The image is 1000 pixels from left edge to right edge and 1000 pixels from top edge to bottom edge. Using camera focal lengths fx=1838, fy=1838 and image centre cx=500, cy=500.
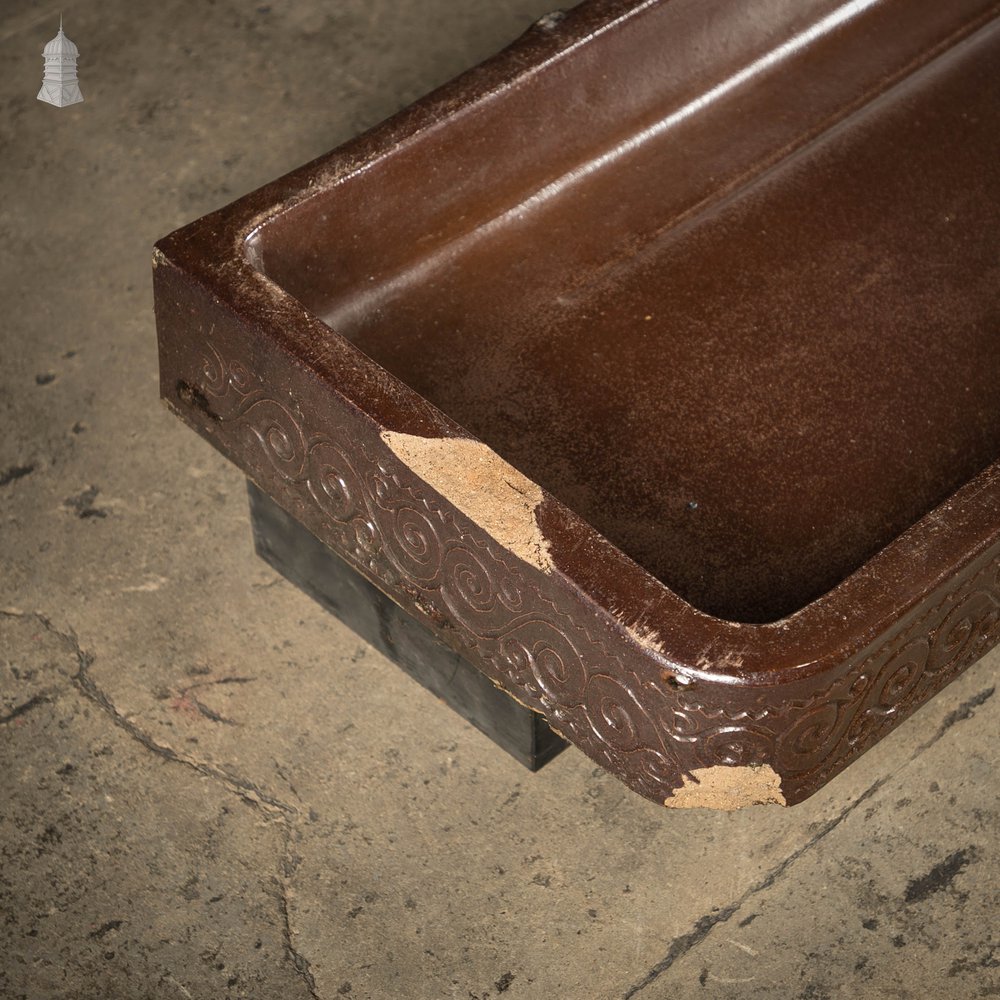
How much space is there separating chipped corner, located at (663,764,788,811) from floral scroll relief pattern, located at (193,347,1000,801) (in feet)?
0.05

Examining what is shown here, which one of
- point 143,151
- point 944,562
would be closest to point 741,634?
point 944,562

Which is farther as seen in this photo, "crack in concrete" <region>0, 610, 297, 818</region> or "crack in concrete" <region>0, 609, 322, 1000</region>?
"crack in concrete" <region>0, 610, 297, 818</region>

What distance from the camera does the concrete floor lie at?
261 cm

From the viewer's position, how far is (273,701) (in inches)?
116

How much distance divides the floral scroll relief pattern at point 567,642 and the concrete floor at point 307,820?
0.34 meters

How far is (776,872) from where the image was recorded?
8.94 feet

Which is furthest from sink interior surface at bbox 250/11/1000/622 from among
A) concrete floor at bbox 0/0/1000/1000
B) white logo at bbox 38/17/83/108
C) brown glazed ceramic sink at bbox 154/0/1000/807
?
white logo at bbox 38/17/83/108

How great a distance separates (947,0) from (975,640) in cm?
159

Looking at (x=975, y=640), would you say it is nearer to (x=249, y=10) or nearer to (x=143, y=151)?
(x=143, y=151)

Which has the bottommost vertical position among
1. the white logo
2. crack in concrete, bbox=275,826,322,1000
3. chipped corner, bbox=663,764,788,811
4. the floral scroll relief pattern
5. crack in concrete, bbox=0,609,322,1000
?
crack in concrete, bbox=275,826,322,1000

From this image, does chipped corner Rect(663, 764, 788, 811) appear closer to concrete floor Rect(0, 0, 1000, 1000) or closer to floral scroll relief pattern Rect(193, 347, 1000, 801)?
floral scroll relief pattern Rect(193, 347, 1000, 801)

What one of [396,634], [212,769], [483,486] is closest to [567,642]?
[483,486]

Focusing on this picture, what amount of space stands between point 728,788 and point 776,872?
43 cm

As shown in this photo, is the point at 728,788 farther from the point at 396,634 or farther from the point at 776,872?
the point at 396,634
